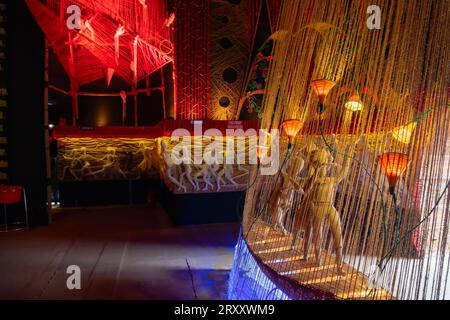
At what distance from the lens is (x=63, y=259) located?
3.10 metres

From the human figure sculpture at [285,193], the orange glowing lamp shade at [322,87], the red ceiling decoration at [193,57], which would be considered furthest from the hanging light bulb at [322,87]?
the red ceiling decoration at [193,57]

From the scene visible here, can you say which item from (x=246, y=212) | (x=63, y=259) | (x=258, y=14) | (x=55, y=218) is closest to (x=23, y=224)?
(x=55, y=218)

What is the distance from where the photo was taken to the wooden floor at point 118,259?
2.41 m

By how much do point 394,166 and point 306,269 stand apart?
775 millimetres

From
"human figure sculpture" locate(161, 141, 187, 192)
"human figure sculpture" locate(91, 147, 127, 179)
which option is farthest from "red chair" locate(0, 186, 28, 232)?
"human figure sculpture" locate(91, 147, 127, 179)

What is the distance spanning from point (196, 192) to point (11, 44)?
3.44m

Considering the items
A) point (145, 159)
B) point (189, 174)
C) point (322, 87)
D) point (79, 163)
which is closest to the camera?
point (322, 87)

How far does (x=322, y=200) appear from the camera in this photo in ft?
5.72

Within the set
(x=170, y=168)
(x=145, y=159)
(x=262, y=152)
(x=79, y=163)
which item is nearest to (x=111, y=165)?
(x=79, y=163)

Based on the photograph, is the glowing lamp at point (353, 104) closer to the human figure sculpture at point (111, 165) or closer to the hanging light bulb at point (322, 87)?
the hanging light bulb at point (322, 87)

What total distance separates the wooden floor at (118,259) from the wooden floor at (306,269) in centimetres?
56

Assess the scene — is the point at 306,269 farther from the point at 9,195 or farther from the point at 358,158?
the point at 9,195

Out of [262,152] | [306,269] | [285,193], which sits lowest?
[306,269]

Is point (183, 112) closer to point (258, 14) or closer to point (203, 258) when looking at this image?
point (258, 14)
